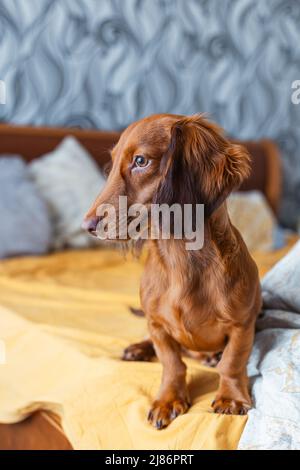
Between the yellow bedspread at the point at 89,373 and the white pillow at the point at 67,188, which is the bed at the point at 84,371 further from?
the white pillow at the point at 67,188

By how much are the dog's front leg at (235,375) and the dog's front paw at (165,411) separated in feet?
0.20

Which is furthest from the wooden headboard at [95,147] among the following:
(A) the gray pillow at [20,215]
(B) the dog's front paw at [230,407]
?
(B) the dog's front paw at [230,407]

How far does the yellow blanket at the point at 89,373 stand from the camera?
0.89 metres

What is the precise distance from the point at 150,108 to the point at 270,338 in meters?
2.28

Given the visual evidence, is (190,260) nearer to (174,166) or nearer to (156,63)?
(174,166)

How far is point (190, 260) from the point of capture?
87 cm

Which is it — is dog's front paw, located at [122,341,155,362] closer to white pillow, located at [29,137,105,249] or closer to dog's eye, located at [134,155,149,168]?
dog's eye, located at [134,155,149,168]

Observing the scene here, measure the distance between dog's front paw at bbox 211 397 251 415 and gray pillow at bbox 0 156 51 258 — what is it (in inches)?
55.7

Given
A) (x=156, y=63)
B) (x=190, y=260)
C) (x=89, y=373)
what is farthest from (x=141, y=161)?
(x=156, y=63)

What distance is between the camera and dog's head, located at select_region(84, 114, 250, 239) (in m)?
0.80

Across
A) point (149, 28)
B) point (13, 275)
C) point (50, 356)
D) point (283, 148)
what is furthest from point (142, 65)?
point (50, 356)

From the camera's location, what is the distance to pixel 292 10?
3404mm

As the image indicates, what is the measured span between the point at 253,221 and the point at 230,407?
1.90 m

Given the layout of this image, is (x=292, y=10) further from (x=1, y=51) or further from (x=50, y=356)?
(x=50, y=356)
